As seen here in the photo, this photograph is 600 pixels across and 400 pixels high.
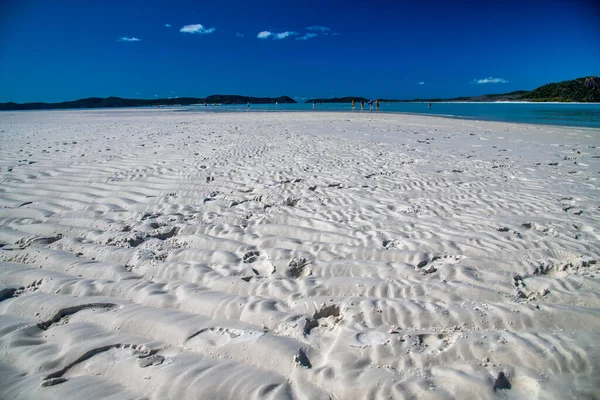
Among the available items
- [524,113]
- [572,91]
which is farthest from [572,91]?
[524,113]

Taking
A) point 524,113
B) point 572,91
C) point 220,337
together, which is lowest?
point 220,337

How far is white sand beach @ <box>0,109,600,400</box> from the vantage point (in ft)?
6.46

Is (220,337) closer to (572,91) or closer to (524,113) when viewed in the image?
(524,113)

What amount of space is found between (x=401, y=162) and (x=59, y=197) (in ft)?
24.3

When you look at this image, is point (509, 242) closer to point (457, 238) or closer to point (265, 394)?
point (457, 238)

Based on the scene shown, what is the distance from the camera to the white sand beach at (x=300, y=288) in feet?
6.46

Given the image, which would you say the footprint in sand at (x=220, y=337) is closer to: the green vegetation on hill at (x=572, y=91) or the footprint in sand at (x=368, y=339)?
the footprint in sand at (x=368, y=339)

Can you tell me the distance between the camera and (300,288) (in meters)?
2.90

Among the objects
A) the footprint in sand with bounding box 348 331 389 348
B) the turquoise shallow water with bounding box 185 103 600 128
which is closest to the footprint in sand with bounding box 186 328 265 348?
the footprint in sand with bounding box 348 331 389 348

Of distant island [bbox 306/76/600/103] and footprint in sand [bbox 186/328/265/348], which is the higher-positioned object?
distant island [bbox 306/76/600/103]

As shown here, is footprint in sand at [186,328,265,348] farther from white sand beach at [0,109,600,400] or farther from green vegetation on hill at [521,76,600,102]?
green vegetation on hill at [521,76,600,102]

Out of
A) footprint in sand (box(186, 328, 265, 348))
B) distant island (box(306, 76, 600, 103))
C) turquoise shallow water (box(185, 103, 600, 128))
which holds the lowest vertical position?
footprint in sand (box(186, 328, 265, 348))

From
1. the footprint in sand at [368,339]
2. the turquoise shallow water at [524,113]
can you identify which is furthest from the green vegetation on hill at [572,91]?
the footprint in sand at [368,339]

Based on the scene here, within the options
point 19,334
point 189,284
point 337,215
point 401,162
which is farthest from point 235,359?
point 401,162
